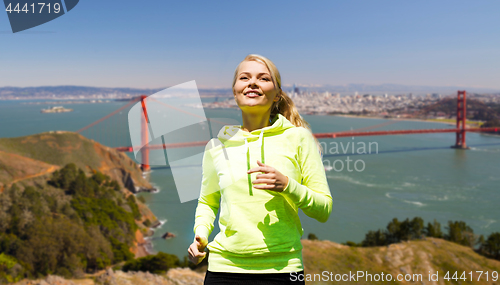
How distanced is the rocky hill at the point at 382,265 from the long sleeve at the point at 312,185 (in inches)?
186

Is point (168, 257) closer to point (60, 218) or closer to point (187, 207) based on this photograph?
point (60, 218)

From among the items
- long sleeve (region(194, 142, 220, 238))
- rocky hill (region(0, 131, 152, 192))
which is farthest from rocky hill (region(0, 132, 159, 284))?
long sleeve (region(194, 142, 220, 238))

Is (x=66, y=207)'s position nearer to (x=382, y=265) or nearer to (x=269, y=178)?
(x=382, y=265)

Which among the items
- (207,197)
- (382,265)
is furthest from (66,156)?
(207,197)

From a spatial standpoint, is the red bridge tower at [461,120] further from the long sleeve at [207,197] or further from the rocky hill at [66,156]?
the long sleeve at [207,197]

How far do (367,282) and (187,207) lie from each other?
11379 millimetres

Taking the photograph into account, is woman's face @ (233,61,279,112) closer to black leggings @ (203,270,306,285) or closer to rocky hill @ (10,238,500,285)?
black leggings @ (203,270,306,285)

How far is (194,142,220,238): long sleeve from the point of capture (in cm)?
61

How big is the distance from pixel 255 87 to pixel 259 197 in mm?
165

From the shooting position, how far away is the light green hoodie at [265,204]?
0.54m

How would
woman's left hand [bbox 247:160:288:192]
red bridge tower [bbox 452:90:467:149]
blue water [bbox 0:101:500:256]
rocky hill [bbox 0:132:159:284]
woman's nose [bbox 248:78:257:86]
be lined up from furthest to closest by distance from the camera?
red bridge tower [bbox 452:90:467:149] → blue water [bbox 0:101:500:256] → rocky hill [bbox 0:132:159:284] → woman's nose [bbox 248:78:257:86] → woman's left hand [bbox 247:160:288:192]

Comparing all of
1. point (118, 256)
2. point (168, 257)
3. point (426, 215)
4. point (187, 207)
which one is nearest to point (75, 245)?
point (118, 256)

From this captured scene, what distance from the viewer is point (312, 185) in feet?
1.81

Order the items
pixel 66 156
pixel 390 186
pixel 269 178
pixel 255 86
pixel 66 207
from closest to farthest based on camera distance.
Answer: pixel 269 178 → pixel 255 86 → pixel 66 207 → pixel 66 156 → pixel 390 186
